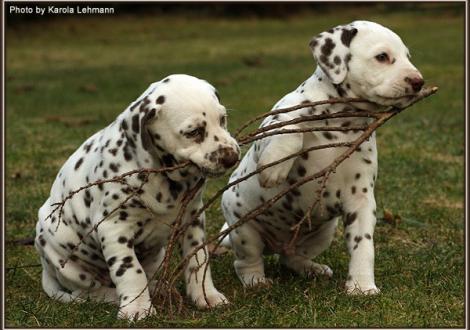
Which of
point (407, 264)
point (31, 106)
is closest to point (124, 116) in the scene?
point (407, 264)

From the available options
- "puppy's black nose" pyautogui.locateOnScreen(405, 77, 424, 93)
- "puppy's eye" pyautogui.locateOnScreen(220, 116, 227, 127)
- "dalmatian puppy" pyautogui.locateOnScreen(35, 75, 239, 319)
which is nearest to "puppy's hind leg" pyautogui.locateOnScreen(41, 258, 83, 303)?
"dalmatian puppy" pyautogui.locateOnScreen(35, 75, 239, 319)

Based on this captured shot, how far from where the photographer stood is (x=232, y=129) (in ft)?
38.6

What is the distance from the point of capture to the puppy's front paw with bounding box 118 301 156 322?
4.71 m

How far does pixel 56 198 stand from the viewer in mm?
5281

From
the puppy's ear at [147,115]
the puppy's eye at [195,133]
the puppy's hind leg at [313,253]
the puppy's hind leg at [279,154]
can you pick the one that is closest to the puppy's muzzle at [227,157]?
the puppy's eye at [195,133]

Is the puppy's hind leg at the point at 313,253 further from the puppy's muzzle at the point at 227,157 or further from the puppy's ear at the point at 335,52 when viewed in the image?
the puppy's muzzle at the point at 227,157

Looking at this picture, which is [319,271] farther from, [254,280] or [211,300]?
[211,300]

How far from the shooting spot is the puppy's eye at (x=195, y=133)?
4.53m

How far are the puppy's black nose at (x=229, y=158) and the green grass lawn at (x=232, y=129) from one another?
592 mm

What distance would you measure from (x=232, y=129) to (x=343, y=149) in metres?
6.74

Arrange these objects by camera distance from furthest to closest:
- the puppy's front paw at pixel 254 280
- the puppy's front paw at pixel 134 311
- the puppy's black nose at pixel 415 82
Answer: the puppy's front paw at pixel 254 280 → the puppy's black nose at pixel 415 82 → the puppy's front paw at pixel 134 311

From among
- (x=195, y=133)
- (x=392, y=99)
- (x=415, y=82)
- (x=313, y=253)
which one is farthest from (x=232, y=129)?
(x=195, y=133)

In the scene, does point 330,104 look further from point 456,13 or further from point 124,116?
point 456,13

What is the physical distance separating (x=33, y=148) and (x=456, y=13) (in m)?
23.5
